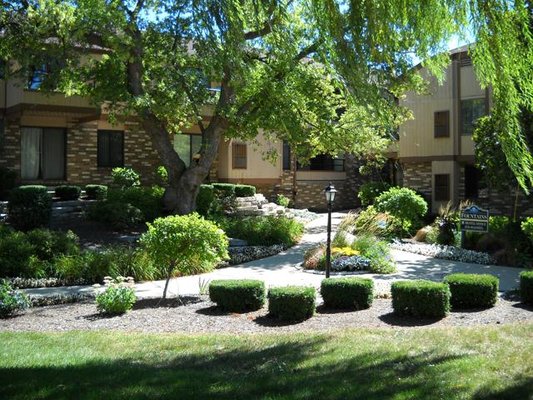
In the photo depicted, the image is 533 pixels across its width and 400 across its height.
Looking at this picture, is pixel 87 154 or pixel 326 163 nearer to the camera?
pixel 87 154

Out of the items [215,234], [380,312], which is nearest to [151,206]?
[215,234]

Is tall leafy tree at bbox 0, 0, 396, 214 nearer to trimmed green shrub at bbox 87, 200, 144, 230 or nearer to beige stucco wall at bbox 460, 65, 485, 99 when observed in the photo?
trimmed green shrub at bbox 87, 200, 144, 230

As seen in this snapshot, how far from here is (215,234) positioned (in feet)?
34.2

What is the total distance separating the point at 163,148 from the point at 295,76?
474 cm

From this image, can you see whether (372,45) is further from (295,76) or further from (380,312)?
(295,76)

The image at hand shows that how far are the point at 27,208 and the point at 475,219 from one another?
38.9 feet

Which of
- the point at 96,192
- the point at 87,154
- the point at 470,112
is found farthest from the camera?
the point at 470,112

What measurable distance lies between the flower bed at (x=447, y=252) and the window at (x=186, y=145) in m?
11.9

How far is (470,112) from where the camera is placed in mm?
24438

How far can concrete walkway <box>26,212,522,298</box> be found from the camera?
1170 centimetres

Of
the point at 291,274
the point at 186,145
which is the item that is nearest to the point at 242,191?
the point at 186,145

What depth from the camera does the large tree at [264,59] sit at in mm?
5541

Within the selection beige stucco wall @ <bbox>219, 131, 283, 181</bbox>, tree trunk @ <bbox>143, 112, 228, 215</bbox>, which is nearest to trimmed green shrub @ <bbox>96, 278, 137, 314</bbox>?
tree trunk @ <bbox>143, 112, 228, 215</bbox>

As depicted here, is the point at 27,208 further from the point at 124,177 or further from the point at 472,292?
the point at 472,292
